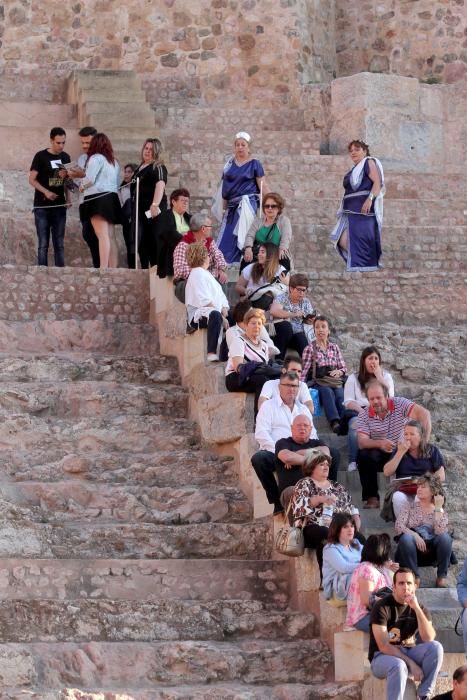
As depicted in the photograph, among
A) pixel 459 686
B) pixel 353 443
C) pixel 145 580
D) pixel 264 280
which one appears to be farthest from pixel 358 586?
pixel 264 280

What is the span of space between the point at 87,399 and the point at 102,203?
9.85 ft

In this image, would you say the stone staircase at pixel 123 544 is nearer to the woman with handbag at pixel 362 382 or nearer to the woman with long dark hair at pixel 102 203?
the woman with handbag at pixel 362 382

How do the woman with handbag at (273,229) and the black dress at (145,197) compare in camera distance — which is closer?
the woman with handbag at (273,229)

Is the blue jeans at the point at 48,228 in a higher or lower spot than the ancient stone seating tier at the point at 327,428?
higher

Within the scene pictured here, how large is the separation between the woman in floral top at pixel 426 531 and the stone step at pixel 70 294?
3957 mm

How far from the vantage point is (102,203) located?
57.0 feet

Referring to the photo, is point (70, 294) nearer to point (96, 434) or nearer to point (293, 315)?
point (293, 315)

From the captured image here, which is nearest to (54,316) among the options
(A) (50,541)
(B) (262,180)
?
(B) (262,180)

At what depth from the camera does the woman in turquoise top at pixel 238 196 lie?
17.3 m

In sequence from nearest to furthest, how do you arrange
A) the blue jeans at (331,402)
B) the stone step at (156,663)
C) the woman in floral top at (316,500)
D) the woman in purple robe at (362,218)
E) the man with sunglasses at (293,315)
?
the stone step at (156,663), the woman in floral top at (316,500), the blue jeans at (331,402), the man with sunglasses at (293,315), the woman in purple robe at (362,218)

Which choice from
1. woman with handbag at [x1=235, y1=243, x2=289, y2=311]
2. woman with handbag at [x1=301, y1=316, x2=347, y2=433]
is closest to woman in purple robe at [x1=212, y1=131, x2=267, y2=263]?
woman with handbag at [x1=235, y1=243, x2=289, y2=311]

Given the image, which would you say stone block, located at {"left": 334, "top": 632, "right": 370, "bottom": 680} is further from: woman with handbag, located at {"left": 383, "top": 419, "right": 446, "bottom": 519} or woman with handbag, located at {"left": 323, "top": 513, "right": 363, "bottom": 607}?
woman with handbag, located at {"left": 383, "top": 419, "right": 446, "bottom": 519}

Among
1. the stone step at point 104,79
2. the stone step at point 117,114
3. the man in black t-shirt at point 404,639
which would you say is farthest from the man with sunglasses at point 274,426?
the stone step at point 104,79

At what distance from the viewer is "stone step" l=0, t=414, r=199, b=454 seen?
47.0 ft
